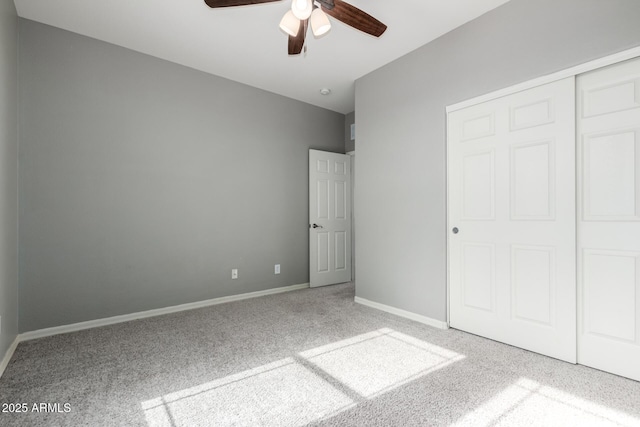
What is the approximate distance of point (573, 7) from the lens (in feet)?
6.97

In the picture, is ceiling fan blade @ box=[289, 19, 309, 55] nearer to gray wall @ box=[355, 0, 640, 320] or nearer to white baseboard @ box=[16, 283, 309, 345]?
gray wall @ box=[355, 0, 640, 320]

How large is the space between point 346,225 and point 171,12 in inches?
132

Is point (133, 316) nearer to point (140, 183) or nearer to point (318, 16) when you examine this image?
point (140, 183)

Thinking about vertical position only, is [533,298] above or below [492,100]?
below

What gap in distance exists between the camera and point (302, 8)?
1.83 meters

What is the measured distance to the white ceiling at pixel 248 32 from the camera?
8.20 feet

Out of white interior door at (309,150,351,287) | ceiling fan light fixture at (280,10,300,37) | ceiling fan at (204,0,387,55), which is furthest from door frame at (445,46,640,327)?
white interior door at (309,150,351,287)

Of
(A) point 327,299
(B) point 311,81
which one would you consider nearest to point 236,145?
(B) point 311,81

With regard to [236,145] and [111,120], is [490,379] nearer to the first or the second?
[236,145]

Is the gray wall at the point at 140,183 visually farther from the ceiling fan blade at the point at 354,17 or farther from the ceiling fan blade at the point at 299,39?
the ceiling fan blade at the point at 354,17

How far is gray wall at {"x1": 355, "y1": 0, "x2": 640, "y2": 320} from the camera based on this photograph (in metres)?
2.13

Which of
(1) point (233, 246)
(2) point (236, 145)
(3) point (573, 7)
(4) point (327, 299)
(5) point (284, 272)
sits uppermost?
(3) point (573, 7)

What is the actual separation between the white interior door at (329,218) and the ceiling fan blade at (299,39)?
220 centimetres

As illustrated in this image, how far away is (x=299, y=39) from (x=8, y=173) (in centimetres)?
237
